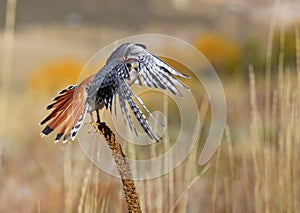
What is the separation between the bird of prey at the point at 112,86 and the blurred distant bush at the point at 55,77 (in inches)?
176

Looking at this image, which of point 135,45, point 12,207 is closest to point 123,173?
point 135,45

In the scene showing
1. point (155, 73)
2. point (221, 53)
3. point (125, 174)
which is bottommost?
point (125, 174)

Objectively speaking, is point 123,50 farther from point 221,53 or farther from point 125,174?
point 221,53

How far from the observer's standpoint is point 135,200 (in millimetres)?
743

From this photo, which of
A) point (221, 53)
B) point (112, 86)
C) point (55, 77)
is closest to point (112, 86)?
point (112, 86)

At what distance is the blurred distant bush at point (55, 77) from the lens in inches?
241

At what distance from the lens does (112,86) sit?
75 centimetres

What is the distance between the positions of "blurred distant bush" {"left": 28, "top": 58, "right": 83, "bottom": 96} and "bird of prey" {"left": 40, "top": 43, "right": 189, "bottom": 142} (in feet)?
14.6

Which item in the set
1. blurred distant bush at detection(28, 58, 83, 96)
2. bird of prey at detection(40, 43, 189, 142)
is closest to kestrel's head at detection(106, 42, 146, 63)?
bird of prey at detection(40, 43, 189, 142)

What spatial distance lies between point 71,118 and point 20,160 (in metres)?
2.83

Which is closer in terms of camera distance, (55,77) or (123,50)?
(123,50)

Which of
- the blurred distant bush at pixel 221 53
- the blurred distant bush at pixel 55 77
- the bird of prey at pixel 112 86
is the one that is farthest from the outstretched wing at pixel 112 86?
the blurred distant bush at pixel 221 53

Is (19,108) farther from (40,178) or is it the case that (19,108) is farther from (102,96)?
(102,96)

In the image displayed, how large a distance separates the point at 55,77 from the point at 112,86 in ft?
21.4
